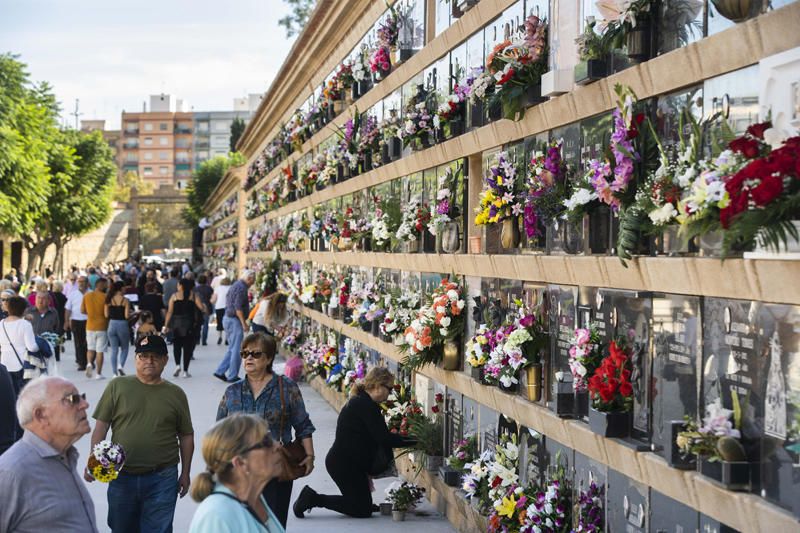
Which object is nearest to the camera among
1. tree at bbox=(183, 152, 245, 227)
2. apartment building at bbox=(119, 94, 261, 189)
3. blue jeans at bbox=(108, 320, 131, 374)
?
blue jeans at bbox=(108, 320, 131, 374)

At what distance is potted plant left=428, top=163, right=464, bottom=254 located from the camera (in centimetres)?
1029

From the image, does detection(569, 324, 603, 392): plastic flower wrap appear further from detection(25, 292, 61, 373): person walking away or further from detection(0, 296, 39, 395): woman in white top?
detection(25, 292, 61, 373): person walking away

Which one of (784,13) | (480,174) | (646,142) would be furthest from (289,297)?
(784,13)

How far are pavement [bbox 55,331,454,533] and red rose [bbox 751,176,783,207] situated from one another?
4.56 metres

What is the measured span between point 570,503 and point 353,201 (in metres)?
9.36

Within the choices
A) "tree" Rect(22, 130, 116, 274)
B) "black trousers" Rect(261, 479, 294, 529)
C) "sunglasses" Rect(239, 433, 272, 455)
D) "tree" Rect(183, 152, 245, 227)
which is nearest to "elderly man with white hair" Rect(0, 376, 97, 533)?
"sunglasses" Rect(239, 433, 272, 455)

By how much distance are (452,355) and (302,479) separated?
249 cm

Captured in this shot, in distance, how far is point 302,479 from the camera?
11.5 m

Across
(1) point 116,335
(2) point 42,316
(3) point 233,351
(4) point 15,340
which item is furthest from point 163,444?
(3) point 233,351

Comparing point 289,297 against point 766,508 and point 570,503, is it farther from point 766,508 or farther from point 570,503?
point 766,508

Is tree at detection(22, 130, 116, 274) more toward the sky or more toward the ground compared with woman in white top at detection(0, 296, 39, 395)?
more toward the sky

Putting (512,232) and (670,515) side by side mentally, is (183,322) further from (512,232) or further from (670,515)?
(670,515)

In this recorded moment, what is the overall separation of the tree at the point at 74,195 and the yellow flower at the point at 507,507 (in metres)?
45.9

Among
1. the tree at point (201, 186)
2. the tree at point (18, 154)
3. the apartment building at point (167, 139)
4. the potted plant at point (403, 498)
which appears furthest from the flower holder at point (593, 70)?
the apartment building at point (167, 139)
